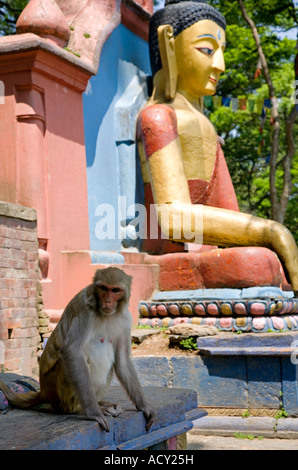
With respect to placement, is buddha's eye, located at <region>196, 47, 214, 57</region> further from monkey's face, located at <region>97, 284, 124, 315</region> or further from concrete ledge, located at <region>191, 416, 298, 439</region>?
monkey's face, located at <region>97, 284, 124, 315</region>

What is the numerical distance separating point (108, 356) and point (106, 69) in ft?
15.1

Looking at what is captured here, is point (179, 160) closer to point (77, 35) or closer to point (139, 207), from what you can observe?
point (139, 207)

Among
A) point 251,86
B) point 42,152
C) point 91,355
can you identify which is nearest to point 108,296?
point 91,355

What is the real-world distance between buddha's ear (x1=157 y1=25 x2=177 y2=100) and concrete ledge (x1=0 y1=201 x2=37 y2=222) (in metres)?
2.48

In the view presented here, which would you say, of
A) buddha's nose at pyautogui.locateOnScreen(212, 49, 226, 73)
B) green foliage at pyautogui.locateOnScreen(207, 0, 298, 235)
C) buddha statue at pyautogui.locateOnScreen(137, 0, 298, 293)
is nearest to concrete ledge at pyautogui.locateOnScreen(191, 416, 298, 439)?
buddha statue at pyautogui.locateOnScreen(137, 0, 298, 293)

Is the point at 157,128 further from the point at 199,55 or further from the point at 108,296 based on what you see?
the point at 108,296

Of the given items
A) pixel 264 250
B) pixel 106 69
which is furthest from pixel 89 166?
pixel 264 250

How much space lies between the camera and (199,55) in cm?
709

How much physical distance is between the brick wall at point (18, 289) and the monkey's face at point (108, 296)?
7.42ft

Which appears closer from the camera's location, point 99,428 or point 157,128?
point 99,428

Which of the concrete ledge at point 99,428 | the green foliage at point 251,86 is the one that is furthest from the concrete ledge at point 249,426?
the green foliage at point 251,86

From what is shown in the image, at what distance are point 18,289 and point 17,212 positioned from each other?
0.66m
